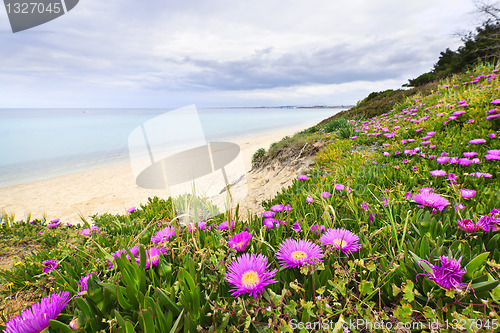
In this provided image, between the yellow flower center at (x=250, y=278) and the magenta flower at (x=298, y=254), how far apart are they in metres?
0.12

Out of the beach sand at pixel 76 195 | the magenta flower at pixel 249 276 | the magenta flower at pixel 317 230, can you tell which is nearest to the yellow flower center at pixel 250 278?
the magenta flower at pixel 249 276

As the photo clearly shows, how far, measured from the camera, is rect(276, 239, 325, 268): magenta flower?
86cm

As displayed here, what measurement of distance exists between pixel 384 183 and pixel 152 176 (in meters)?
2.99

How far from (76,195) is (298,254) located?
10.5 metres

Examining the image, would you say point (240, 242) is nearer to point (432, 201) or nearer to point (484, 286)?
point (484, 286)

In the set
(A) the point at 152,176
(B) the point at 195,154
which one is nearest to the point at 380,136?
(B) the point at 195,154

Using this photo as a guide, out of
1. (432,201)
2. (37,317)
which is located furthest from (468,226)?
(37,317)

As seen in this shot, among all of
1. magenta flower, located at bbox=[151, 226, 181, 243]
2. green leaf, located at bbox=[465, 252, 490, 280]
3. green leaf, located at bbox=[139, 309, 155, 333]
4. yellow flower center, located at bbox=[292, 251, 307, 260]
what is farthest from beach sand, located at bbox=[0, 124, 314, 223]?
green leaf, located at bbox=[139, 309, 155, 333]

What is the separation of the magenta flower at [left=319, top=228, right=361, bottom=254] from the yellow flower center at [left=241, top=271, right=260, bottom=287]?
339 mm

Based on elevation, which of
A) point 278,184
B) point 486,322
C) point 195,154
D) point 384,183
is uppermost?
point 195,154

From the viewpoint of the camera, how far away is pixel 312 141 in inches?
237

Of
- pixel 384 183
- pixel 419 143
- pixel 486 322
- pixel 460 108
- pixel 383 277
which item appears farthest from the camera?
pixel 460 108

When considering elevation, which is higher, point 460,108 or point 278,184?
point 460,108

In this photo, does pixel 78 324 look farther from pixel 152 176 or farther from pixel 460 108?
pixel 460 108
